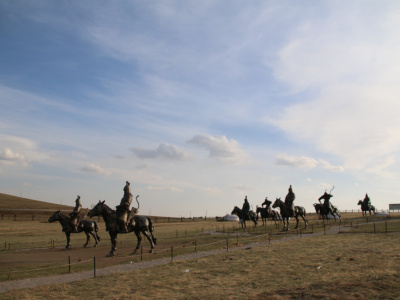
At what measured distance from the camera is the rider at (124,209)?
2091 cm

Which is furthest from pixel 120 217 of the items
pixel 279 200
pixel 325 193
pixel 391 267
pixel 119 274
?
pixel 325 193

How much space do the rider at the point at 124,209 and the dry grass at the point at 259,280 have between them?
530 cm

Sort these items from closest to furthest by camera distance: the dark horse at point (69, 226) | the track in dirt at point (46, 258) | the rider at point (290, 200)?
the track in dirt at point (46, 258) → the dark horse at point (69, 226) → the rider at point (290, 200)

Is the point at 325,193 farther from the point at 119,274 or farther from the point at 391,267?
the point at 119,274

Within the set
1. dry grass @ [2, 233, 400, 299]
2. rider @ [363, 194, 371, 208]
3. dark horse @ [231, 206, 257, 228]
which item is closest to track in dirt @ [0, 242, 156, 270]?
dry grass @ [2, 233, 400, 299]

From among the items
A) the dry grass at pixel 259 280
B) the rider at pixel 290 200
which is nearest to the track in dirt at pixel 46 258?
the dry grass at pixel 259 280

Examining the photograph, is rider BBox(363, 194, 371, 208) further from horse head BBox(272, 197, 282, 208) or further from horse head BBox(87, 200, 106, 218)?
horse head BBox(87, 200, 106, 218)

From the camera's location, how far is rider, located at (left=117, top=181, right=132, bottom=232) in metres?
Answer: 20.9

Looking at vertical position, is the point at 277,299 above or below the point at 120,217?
below

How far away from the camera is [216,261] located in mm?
17438

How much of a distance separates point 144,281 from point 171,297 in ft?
9.27

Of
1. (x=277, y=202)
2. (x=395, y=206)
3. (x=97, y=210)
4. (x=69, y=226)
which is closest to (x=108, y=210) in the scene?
(x=97, y=210)

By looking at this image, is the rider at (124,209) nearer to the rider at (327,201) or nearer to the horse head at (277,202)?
the horse head at (277,202)

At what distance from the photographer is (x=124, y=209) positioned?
2116cm
